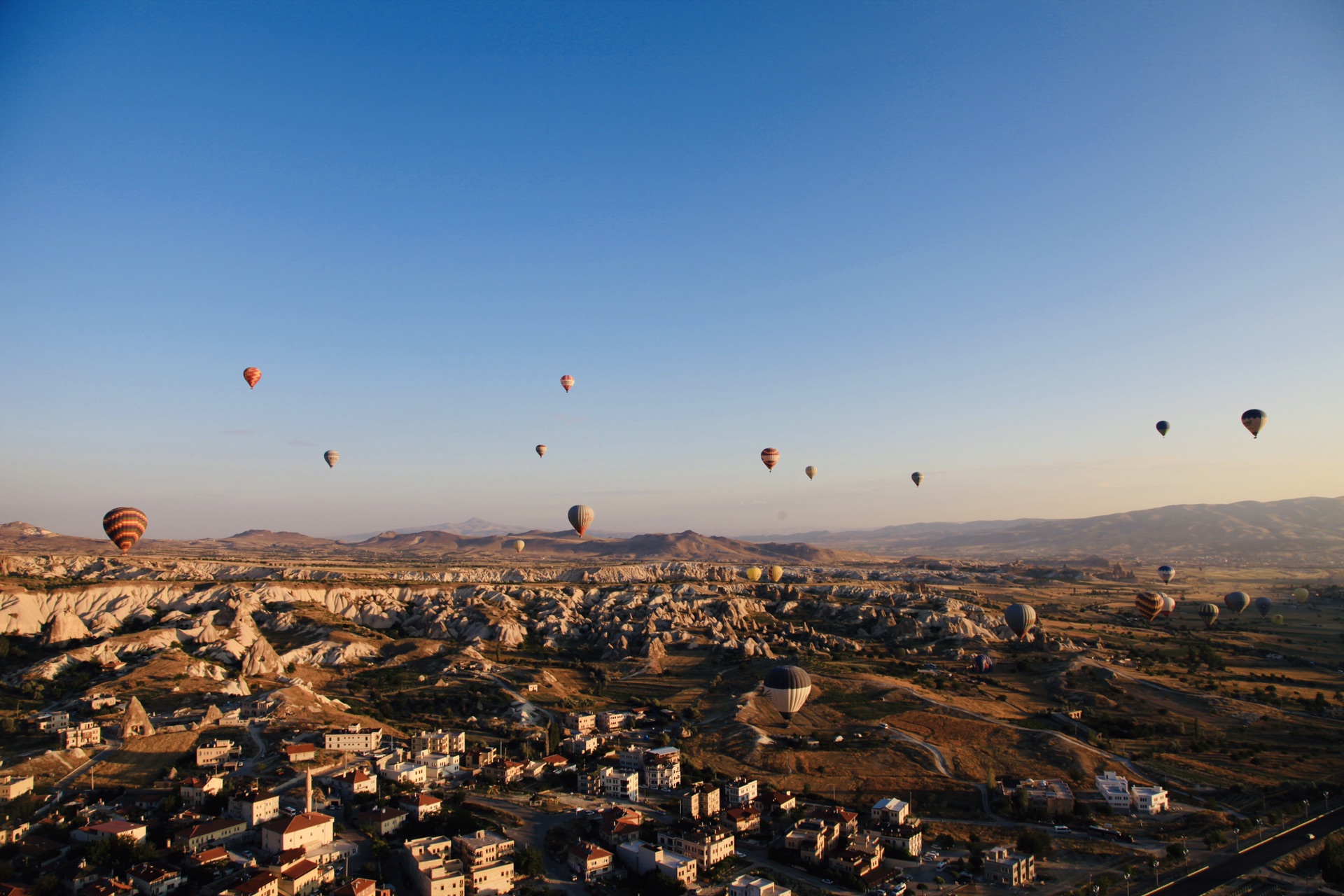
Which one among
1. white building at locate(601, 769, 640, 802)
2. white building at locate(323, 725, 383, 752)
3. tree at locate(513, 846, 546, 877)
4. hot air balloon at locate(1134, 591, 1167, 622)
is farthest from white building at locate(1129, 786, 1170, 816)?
hot air balloon at locate(1134, 591, 1167, 622)

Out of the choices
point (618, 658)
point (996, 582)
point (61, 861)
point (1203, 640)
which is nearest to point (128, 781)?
point (61, 861)

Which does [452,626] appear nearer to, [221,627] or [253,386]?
[221,627]

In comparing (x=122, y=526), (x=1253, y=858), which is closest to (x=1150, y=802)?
(x=1253, y=858)

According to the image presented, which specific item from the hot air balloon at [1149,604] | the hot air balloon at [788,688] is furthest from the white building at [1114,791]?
the hot air balloon at [1149,604]

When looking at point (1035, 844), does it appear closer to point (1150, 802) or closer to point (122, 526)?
point (1150, 802)

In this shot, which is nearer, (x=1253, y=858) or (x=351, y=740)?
(x=1253, y=858)
